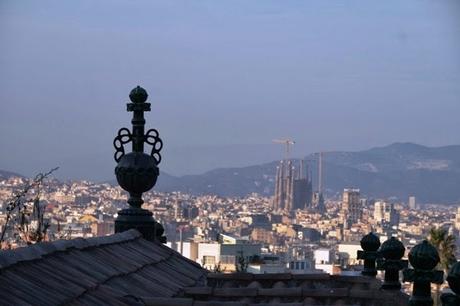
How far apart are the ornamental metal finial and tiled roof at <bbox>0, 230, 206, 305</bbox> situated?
1005mm

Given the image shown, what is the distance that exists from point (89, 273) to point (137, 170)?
3.92 metres

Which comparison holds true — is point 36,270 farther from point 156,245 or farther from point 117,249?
point 156,245

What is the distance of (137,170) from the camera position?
10.5 meters

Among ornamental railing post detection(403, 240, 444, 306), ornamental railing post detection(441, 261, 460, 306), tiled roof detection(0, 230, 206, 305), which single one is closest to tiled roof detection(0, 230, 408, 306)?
tiled roof detection(0, 230, 206, 305)

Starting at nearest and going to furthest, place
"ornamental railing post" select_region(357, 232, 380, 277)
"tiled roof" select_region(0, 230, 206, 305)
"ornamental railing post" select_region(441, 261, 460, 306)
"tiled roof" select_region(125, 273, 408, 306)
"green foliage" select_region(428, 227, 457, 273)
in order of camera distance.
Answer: "tiled roof" select_region(0, 230, 206, 305), "ornamental railing post" select_region(441, 261, 460, 306), "tiled roof" select_region(125, 273, 408, 306), "ornamental railing post" select_region(357, 232, 380, 277), "green foliage" select_region(428, 227, 457, 273)

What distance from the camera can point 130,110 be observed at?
35.8 feet

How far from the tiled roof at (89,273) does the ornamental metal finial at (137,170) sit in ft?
3.30

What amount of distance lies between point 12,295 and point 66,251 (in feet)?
5.22

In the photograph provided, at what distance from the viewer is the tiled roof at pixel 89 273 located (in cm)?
550

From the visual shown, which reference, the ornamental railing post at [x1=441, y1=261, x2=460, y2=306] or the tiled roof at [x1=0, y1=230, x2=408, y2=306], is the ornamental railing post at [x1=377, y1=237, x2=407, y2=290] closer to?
the tiled roof at [x1=0, y1=230, x2=408, y2=306]

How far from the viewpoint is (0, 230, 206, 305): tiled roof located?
5.50 m

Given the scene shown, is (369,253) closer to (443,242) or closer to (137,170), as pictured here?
(137,170)

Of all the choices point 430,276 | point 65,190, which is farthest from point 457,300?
point 65,190

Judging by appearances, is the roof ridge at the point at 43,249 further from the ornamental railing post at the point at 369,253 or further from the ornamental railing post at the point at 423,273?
the ornamental railing post at the point at 369,253
